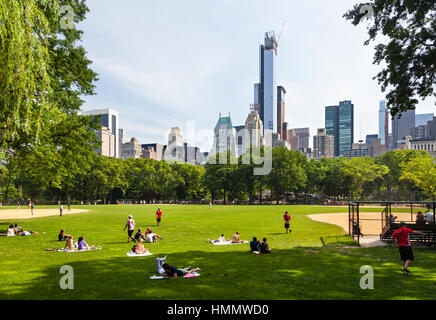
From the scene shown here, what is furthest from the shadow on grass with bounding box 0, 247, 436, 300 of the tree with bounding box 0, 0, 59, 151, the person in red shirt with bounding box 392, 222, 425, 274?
the tree with bounding box 0, 0, 59, 151

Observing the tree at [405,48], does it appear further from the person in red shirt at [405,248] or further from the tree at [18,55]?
the tree at [18,55]

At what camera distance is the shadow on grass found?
9.45 meters

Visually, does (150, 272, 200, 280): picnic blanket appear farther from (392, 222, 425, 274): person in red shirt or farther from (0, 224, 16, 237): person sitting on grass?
(0, 224, 16, 237): person sitting on grass

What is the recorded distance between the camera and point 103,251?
16781 millimetres

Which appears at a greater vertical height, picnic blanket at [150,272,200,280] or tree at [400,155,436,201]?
tree at [400,155,436,201]

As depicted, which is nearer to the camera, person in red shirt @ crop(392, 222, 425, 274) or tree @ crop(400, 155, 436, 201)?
person in red shirt @ crop(392, 222, 425, 274)

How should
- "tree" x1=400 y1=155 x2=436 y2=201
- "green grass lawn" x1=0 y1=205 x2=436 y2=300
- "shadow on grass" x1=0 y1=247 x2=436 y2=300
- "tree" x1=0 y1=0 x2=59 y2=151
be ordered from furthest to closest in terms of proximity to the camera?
"tree" x1=400 y1=155 x2=436 y2=201
"tree" x1=0 y1=0 x2=59 y2=151
"green grass lawn" x1=0 y1=205 x2=436 y2=300
"shadow on grass" x1=0 y1=247 x2=436 y2=300

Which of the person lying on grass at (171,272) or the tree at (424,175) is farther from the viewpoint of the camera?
the tree at (424,175)

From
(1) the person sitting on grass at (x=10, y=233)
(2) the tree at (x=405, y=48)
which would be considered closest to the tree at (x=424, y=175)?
(2) the tree at (x=405, y=48)

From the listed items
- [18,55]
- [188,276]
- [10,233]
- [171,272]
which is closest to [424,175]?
[188,276]

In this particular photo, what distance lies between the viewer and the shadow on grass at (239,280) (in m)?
9.45

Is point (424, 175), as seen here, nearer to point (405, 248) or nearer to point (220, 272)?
point (405, 248)

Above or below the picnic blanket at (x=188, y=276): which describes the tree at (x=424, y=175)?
above

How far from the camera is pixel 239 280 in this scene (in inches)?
435
